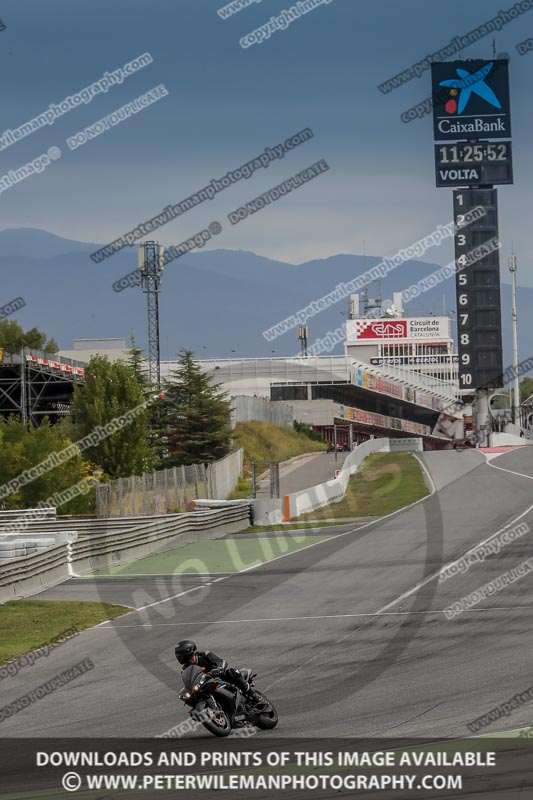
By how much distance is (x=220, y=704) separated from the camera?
38.6ft

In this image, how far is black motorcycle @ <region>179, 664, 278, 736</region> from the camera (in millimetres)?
11602

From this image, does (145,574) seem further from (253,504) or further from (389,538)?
(253,504)

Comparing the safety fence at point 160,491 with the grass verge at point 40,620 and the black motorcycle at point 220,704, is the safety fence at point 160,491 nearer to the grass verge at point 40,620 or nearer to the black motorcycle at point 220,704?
the grass verge at point 40,620

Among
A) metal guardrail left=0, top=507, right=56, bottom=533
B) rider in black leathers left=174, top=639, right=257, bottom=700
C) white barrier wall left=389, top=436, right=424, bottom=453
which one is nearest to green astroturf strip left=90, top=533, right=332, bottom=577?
metal guardrail left=0, top=507, right=56, bottom=533

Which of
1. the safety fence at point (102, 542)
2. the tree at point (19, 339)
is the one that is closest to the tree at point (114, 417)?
the safety fence at point (102, 542)

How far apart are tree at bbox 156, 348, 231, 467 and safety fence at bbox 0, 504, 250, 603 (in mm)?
25193

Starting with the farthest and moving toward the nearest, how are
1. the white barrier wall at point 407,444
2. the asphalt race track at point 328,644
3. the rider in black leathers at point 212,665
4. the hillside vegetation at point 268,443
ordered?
the white barrier wall at point 407,444
the hillside vegetation at point 268,443
the asphalt race track at point 328,644
the rider in black leathers at point 212,665

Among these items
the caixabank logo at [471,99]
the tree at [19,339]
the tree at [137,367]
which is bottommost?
the tree at [137,367]

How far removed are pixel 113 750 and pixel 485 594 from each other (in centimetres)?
1195

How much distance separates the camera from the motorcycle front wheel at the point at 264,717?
11.7 m

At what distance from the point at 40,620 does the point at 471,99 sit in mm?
75449

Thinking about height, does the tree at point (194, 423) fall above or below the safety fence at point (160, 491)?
above

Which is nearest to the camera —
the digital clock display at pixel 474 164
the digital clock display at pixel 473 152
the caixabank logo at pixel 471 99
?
the digital clock display at pixel 474 164

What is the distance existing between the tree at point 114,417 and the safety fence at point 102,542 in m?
14.9
